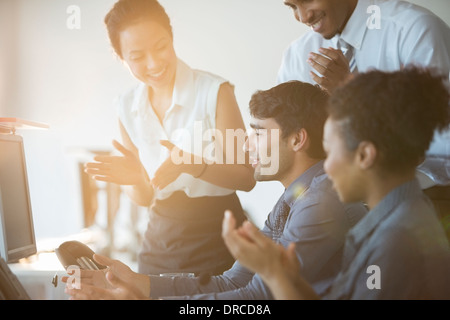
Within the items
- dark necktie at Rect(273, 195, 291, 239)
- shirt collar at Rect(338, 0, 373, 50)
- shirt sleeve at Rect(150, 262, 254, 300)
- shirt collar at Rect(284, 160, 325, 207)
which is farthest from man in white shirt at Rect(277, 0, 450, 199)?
shirt sleeve at Rect(150, 262, 254, 300)

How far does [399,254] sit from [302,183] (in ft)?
1.26

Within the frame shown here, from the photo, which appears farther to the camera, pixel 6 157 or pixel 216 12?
pixel 216 12

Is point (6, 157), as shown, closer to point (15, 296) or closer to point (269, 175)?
point (15, 296)

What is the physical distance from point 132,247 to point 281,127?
698 mm

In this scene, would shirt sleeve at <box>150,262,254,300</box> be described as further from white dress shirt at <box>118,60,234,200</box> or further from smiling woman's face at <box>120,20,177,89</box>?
smiling woman's face at <box>120,20,177,89</box>

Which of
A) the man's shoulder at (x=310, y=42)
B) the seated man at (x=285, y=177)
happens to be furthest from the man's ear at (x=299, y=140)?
the man's shoulder at (x=310, y=42)

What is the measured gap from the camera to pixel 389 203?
3.20ft

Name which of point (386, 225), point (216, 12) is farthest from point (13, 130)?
point (386, 225)

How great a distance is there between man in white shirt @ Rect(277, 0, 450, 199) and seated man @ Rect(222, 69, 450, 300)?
333 millimetres

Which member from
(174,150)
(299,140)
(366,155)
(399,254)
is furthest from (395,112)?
(174,150)

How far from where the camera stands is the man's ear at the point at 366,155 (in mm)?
970

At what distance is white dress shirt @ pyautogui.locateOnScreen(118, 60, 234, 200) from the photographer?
1.57 metres

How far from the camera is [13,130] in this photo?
4.88 ft

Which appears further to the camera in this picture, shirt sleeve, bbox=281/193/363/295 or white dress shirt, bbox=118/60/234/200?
white dress shirt, bbox=118/60/234/200
